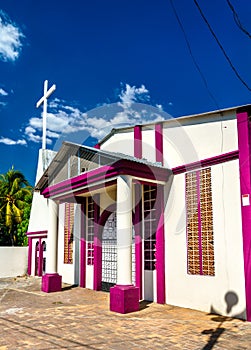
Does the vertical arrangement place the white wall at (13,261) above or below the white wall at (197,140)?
below

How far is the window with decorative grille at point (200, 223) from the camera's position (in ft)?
26.4

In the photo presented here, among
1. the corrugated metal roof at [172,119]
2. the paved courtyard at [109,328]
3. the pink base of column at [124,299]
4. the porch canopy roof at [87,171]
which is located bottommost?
the paved courtyard at [109,328]

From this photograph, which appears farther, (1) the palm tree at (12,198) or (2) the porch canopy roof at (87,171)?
(1) the palm tree at (12,198)

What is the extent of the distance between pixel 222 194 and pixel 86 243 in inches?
241

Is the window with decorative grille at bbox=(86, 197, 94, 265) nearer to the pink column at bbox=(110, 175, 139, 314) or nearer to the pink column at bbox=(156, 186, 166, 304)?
the pink column at bbox=(156, 186, 166, 304)

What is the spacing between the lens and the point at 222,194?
311 inches

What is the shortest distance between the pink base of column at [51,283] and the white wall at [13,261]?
21.5 ft

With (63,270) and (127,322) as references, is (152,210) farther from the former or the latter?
(63,270)

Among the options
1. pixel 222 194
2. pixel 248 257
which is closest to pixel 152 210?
pixel 222 194

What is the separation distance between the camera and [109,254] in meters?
11.7

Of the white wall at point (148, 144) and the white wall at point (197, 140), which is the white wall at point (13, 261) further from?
the white wall at point (197, 140)

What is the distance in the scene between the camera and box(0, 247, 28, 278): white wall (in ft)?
56.3

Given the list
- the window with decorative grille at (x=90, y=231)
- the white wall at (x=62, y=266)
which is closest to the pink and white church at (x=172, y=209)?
the window with decorative grille at (x=90, y=231)

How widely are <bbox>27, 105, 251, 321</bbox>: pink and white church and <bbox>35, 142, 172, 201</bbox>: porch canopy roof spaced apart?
0.09 ft
